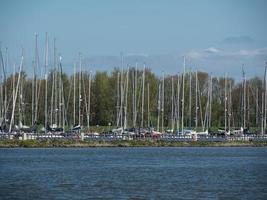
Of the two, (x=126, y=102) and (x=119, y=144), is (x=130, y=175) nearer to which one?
(x=119, y=144)

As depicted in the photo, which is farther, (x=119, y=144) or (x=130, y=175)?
(x=119, y=144)

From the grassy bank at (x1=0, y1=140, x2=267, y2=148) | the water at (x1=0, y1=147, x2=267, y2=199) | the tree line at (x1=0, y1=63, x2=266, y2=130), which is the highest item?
the tree line at (x1=0, y1=63, x2=266, y2=130)

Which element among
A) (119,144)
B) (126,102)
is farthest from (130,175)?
(126,102)

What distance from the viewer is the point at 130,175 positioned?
62.7 meters

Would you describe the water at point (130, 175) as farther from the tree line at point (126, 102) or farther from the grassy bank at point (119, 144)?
the tree line at point (126, 102)

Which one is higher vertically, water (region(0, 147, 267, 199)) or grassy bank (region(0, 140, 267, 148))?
grassy bank (region(0, 140, 267, 148))

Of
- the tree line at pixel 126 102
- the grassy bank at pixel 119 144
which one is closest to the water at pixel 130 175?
the grassy bank at pixel 119 144

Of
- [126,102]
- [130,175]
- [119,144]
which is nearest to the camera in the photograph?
[130,175]

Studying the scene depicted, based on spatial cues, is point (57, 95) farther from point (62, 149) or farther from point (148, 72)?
point (148, 72)

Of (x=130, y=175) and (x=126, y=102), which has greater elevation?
(x=126, y=102)

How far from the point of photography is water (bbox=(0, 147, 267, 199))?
48.4 meters

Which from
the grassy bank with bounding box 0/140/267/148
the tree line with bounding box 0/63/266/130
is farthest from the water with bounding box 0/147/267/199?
the tree line with bounding box 0/63/266/130

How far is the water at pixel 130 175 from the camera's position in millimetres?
48375

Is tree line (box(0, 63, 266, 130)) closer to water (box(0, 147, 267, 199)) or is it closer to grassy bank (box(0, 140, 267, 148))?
grassy bank (box(0, 140, 267, 148))
